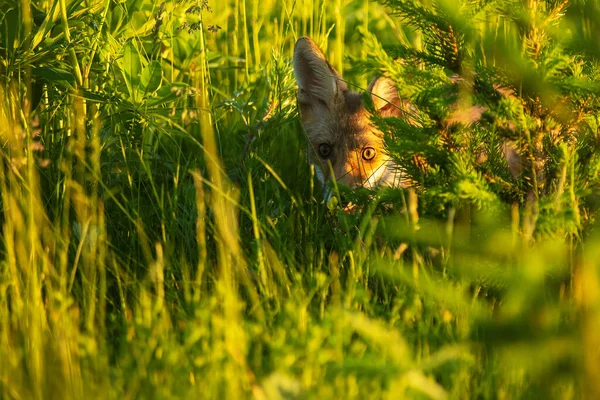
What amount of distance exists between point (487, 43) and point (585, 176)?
59cm

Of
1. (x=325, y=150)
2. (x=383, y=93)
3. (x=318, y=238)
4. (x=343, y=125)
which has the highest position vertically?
(x=383, y=93)

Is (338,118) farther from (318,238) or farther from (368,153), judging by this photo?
(318,238)

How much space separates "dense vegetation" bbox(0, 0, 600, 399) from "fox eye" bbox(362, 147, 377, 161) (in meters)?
0.64

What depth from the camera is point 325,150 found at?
493 cm

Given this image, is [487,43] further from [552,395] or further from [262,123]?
[262,123]

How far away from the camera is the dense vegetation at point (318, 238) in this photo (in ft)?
6.83

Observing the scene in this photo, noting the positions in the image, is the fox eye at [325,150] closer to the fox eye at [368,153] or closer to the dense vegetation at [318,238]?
the fox eye at [368,153]

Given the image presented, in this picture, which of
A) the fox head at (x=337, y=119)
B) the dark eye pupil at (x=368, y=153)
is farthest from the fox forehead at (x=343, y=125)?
the dark eye pupil at (x=368, y=153)

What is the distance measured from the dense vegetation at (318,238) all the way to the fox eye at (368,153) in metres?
0.64

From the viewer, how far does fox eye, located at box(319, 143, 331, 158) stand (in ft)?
16.2

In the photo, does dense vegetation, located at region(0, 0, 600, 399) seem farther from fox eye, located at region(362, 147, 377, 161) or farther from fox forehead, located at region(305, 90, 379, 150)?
fox forehead, located at region(305, 90, 379, 150)

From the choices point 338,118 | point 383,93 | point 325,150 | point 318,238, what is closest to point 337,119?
point 338,118

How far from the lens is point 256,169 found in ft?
12.5

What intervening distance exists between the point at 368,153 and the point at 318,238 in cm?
143
